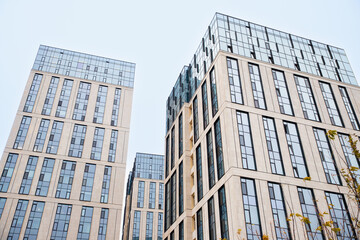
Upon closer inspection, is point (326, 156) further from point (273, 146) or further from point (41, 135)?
point (41, 135)

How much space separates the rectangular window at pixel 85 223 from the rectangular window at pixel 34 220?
6992mm

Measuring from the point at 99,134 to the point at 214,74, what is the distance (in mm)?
34366

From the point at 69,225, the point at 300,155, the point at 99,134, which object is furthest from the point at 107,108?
the point at 300,155

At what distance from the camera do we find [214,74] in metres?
48.2

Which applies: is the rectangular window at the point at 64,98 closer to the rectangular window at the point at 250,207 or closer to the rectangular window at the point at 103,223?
the rectangular window at the point at 103,223

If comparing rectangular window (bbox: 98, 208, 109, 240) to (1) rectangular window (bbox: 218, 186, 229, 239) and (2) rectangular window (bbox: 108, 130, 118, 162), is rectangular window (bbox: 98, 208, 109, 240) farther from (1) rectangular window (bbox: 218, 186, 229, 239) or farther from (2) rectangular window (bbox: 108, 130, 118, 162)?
(1) rectangular window (bbox: 218, 186, 229, 239)

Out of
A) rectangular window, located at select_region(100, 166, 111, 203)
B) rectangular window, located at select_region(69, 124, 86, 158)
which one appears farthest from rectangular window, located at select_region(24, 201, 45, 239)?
rectangular window, located at select_region(69, 124, 86, 158)

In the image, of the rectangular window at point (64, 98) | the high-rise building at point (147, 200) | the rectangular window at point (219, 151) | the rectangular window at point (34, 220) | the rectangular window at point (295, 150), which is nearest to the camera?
the rectangular window at point (219, 151)

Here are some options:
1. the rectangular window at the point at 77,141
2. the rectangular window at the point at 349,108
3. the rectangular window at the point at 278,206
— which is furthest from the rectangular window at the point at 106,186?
the rectangular window at the point at 349,108

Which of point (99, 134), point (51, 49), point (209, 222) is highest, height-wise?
point (51, 49)

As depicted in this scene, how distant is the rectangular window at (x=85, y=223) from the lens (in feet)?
205

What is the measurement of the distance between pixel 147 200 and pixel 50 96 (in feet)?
151

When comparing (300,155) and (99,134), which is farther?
(99,134)

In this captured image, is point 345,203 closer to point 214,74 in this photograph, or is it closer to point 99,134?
point 214,74
